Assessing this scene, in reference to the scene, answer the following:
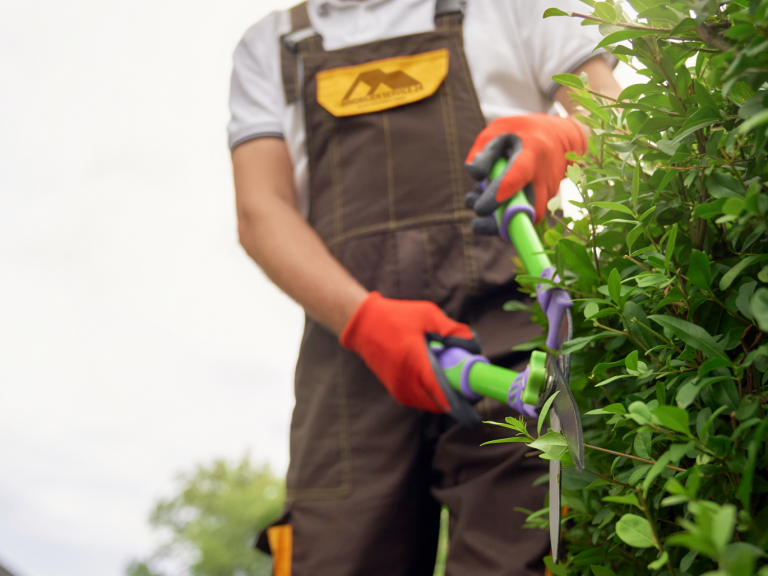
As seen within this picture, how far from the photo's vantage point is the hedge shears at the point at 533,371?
0.42 metres

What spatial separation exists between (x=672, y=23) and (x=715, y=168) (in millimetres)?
94

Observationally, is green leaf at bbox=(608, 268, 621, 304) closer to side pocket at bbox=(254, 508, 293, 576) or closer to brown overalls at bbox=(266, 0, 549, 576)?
brown overalls at bbox=(266, 0, 549, 576)

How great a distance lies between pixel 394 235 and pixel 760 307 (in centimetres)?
75

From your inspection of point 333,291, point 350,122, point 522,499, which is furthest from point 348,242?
point 522,499

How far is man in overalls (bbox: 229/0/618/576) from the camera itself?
853 millimetres

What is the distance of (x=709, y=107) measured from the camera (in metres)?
0.34

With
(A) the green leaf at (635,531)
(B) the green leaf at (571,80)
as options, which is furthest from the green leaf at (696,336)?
(B) the green leaf at (571,80)

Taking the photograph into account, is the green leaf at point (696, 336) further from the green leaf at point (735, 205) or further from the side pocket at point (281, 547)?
the side pocket at point (281, 547)

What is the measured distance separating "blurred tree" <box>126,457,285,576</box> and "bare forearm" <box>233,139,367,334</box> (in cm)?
480

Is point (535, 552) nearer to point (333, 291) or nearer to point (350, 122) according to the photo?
point (333, 291)

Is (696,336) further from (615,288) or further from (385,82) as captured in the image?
(385,82)

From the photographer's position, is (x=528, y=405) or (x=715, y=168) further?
(x=528, y=405)

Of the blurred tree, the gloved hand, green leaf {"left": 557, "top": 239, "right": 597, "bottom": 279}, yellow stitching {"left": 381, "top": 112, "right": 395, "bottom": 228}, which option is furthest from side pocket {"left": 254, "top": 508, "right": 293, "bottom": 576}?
the blurred tree

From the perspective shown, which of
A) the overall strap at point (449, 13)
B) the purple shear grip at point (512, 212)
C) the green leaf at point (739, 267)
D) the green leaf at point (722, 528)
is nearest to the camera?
the green leaf at point (722, 528)
